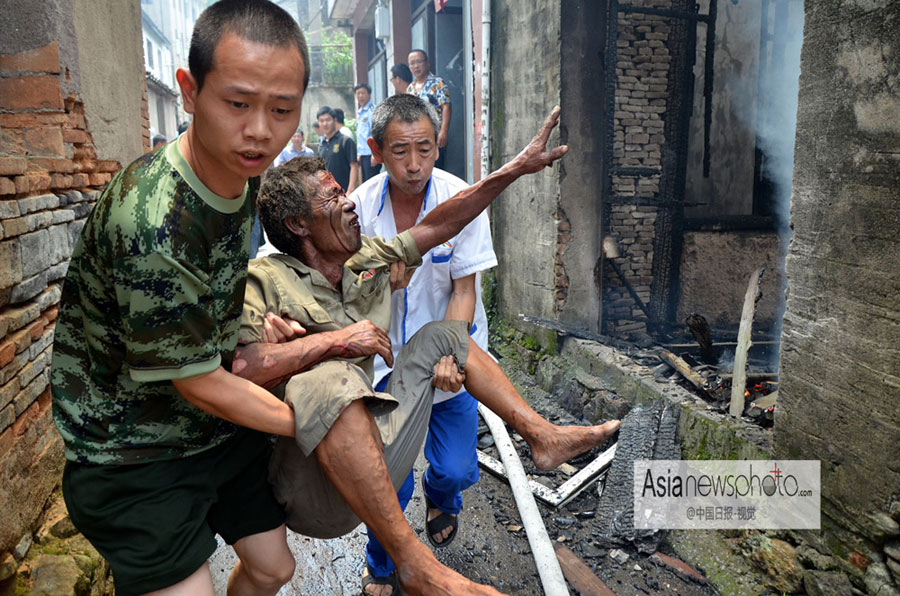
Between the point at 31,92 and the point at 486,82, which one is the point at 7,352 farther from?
the point at 486,82

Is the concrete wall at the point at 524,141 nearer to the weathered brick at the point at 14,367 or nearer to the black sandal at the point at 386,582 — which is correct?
the black sandal at the point at 386,582

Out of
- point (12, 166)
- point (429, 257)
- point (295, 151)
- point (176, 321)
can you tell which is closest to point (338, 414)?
point (176, 321)

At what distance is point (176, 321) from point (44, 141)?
290cm

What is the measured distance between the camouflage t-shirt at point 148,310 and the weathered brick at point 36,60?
8.57 ft

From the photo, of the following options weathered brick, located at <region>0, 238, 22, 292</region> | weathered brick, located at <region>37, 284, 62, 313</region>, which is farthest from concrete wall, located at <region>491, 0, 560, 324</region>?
weathered brick, located at <region>0, 238, 22, 292</region>

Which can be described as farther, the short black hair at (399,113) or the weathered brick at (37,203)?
the short black hair at (399,113)

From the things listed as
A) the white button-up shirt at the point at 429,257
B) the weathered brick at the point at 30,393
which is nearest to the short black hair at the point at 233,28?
the white button-up shirt at the point at 429,257

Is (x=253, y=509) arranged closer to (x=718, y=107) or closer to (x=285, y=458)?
(x=285, y=458)

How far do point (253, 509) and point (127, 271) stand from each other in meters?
1.06

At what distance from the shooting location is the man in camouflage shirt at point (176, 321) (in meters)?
1.63

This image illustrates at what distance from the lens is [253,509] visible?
230 centimetres

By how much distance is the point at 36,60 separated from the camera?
382 cm

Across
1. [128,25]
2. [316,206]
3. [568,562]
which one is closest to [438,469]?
[568,562]

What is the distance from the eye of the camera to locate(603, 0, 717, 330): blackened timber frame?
241 inches
